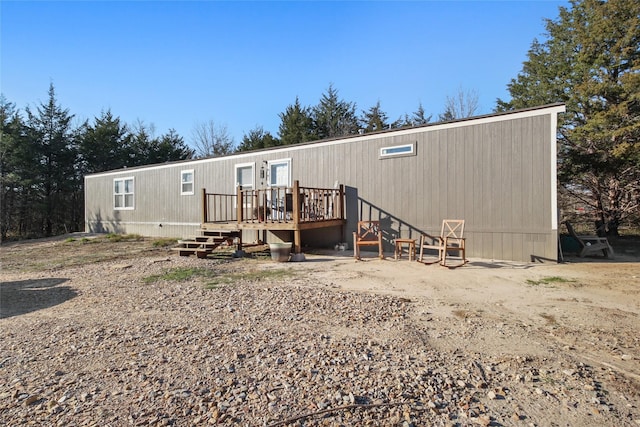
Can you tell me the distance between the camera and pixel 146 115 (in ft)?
85.8

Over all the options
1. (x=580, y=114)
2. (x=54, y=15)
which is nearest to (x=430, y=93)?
(x=580, y=114)

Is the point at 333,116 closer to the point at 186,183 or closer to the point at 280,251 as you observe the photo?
the point at 186,183

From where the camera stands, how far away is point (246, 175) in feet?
34.3

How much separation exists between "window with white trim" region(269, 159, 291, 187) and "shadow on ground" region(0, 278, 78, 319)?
5.65m

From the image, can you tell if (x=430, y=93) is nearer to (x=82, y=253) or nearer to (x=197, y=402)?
(x=82, y=253)

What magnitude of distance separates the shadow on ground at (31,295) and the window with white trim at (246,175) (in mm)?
5604

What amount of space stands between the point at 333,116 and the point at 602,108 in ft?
52.8

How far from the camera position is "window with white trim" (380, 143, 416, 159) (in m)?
7.76

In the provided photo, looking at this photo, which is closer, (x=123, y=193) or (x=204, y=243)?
(x=204, y=243)

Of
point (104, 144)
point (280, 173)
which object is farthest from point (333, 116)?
point (280, 173)

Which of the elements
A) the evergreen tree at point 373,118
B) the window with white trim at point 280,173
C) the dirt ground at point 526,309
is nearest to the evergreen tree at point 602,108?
the dirt ground at point 526,309

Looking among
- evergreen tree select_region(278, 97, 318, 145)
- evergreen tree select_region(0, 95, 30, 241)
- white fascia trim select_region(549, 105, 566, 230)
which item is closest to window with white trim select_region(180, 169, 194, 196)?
Result: white fascia trim select_region(549, 105, 566, 230)

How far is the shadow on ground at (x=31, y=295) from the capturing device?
13.0ft

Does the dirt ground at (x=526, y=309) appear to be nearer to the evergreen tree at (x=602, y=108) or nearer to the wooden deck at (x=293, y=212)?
the wooden deck at (x=293, y=212)
